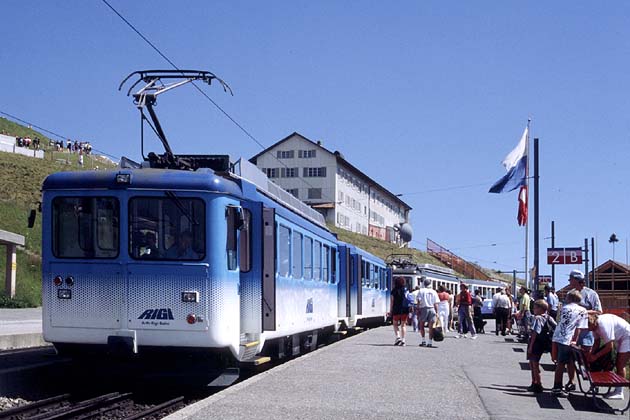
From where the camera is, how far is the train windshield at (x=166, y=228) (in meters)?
12.2

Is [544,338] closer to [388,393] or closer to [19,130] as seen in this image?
[388,393]

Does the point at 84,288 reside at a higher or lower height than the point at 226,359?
higher

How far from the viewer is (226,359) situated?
12.4 m

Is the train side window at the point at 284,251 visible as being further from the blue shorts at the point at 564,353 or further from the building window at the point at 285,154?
the building window at the point at 285,154

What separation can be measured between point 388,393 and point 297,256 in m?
5.16

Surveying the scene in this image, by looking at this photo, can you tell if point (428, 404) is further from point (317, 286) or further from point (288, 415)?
point (317, 286)

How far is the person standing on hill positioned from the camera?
21453 mm

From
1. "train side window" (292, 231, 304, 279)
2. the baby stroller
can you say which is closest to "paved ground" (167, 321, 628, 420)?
"train side window" (292, 231, 304, 279)

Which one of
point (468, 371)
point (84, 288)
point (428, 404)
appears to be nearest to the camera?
point (428, 404)

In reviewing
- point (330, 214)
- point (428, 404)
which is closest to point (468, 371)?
point (428, 404)

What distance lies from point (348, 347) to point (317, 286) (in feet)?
5.50

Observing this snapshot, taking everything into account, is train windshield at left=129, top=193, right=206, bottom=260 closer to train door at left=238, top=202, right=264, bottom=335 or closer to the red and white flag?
train door at left=238, top=202, right=264, bottom=335

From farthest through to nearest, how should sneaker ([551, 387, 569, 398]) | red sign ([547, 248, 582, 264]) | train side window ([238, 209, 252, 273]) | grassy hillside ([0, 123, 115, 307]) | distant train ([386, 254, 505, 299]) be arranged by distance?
grassy hillside ([0, 123, 115, 307]) < distant train ([386, 254, 505, 299]) < red sign ([547, 248, 582, 264]) < train side window ([238, 209, 252, 273]) < sneaker ([551, 387, 569, 398])

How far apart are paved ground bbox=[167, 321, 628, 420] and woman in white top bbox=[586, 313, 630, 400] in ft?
2.10
